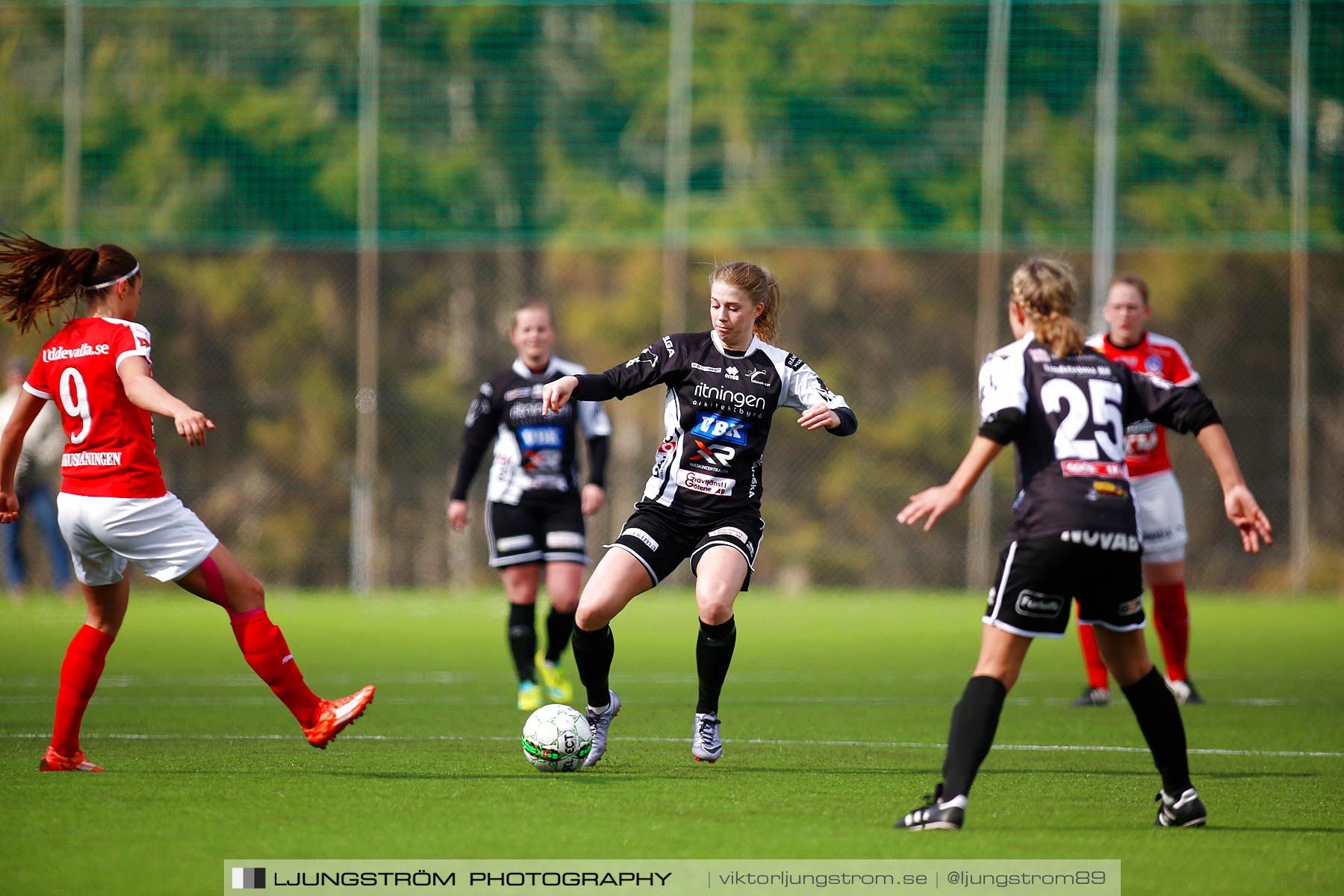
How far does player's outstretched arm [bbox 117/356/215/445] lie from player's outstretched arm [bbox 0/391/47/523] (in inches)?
15.4

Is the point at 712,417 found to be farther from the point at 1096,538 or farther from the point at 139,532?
the point at 139,532

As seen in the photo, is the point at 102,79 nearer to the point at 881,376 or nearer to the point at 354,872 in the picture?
the point at 881,376

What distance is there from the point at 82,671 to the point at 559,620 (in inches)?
119

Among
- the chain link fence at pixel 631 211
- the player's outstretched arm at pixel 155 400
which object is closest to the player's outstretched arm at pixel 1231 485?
the player's outstretched arm at pixel 155 400

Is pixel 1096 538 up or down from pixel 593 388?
down

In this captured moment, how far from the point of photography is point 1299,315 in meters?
19.4

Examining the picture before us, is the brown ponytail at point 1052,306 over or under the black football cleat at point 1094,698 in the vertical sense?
over

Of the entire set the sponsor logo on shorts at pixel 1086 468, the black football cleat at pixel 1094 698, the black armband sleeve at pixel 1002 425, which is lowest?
the black football cleat at pixel 1094 698

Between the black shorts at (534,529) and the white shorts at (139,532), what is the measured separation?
10.1ft

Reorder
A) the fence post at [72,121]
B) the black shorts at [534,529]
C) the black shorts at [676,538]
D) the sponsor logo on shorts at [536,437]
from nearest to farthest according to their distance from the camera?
the black shorts at [676,538]
the black shorts at [534,529]
the sponsor logo on shorts at [536,437]
the fence post at [72,121]

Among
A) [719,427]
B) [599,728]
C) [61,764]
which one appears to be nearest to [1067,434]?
[719,427]

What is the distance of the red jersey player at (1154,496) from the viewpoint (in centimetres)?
845

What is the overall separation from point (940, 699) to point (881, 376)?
1179 cm

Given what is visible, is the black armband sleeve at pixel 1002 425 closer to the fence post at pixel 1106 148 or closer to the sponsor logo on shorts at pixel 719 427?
the sponsor logo on shorts at pixel 719 427
